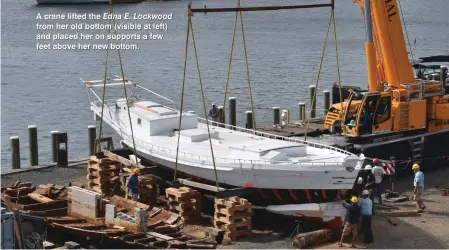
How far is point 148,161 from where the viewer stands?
1024 inches

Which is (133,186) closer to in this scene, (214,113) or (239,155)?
(239,155)

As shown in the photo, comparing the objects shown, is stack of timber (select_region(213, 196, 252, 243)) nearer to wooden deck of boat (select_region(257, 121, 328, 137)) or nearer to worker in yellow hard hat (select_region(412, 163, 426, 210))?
worker in yellow hard hat (select_region(412, 163, 426, 210))

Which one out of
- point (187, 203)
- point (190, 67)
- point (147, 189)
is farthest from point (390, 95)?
point (190, 67)

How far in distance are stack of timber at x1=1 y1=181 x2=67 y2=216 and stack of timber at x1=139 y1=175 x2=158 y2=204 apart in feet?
6.99

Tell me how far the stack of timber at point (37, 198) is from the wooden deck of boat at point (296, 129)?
30.5 feet

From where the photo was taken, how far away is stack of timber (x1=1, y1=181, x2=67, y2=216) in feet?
73.8

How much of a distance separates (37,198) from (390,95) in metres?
11.5

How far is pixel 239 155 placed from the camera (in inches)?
915

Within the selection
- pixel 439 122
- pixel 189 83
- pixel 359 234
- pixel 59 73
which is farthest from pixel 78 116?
pixel 359 234

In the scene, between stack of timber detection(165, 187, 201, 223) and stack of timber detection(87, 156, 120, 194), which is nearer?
stack of timber detection(165, 187, 201, 223)

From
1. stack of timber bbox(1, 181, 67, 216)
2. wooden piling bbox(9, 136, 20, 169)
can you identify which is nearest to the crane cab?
stack of timber bbox(1, 181, 67, 216)

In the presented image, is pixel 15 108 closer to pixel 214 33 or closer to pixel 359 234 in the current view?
pixel 359 234

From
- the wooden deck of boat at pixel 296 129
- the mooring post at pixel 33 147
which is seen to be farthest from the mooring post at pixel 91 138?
the wooden deck of boat at pixel 296 129

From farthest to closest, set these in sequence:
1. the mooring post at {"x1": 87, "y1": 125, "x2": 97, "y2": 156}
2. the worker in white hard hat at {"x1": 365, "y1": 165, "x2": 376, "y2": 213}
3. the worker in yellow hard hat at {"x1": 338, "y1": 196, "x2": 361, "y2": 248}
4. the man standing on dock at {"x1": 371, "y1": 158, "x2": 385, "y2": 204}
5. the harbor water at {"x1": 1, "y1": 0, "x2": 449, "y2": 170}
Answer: the harbor water at {"x1": 1, "y1": 0, "x2": 449, "y2": 170} < the mooring post at {"x1": 87, "y1": 125, "x2": 97, "y2": 156} < the man standing on dock at {"x1": 371, "y1": 158, "x2": 385, "y2": 204} < the worker in white hard hat at {"x1": 365, "y1": 165, "x2": 376, "y2": 213} < the worker in yellow hard hat at {"x1": 338, "y1": 196, "x2": 361, "y2": 248}
